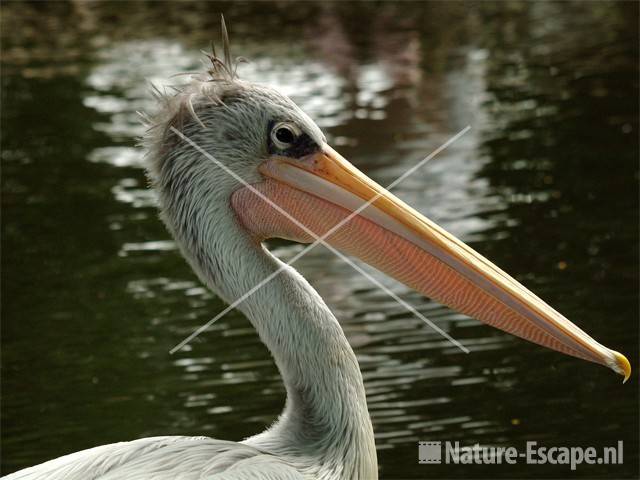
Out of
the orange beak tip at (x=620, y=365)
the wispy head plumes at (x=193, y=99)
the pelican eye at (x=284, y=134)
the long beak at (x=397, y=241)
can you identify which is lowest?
the orange beak tip at (x=620, y=365)

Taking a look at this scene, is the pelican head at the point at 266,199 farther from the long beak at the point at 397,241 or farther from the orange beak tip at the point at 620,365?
the orange beak tip at the point at 620,365

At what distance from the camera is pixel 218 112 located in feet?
14.0

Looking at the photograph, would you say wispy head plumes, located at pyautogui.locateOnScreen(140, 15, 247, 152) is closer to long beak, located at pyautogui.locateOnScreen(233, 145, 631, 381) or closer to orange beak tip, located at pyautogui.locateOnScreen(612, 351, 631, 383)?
long beak, located at pyautogui.locateOnScreen(233, 145, 631, 381)

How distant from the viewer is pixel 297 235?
4.43 metres

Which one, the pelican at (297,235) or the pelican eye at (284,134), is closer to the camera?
the pelican at (297,235)

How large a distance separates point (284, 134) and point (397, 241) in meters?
0.49

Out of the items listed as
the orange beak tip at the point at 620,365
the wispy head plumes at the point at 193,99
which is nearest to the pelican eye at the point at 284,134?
the wispy head plumes at the point at 193,99

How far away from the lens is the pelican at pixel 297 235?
4141 mm

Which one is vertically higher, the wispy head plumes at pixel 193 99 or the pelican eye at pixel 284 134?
the wispy head plumes at pixel 193 99

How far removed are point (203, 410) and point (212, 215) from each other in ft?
9.35

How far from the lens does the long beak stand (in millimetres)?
4176

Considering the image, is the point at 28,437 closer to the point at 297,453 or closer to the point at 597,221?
the point at 297,453

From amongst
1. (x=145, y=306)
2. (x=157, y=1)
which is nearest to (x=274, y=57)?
(x=157, y=1)

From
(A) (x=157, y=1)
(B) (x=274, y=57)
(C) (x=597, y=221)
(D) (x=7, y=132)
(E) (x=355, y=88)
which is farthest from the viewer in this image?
(A) (x=157, y=1)
